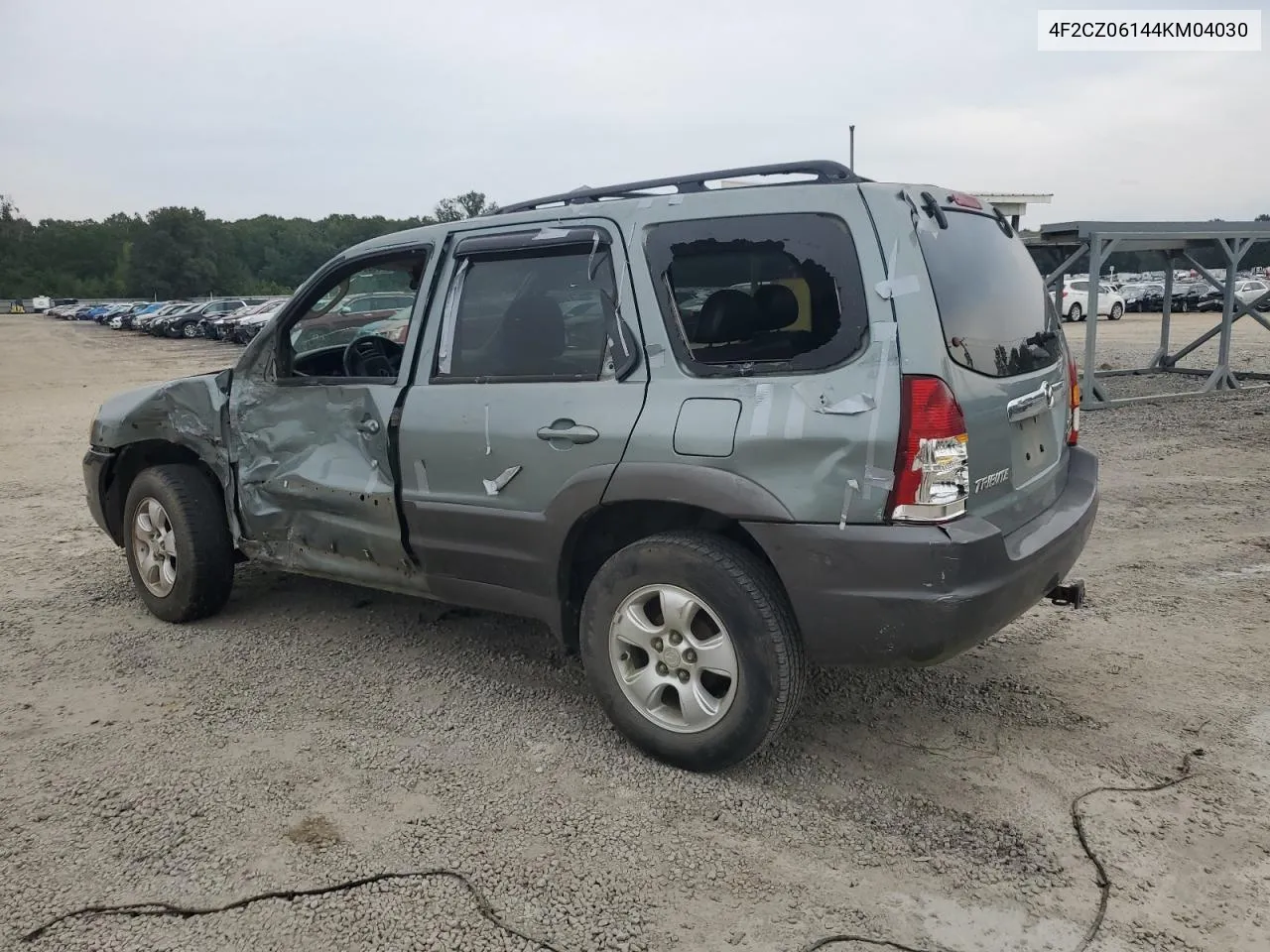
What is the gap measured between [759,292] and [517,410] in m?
1.00

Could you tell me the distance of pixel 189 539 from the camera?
4547mm

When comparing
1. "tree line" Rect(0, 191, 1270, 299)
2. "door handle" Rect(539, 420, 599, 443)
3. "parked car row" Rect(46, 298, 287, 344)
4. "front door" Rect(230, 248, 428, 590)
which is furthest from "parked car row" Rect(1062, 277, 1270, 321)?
"tree line" Rect(0, 191, 1270, 299)

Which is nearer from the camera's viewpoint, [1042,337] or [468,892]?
[468,892]

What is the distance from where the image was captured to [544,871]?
2695 millimetres

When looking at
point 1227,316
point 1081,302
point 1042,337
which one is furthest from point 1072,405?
Answer: point 1081,302

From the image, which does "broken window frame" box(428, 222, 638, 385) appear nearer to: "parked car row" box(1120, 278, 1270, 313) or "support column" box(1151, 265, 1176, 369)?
"support column" box(1151, 265, 1176, 369)

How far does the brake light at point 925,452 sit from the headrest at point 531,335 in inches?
51.0

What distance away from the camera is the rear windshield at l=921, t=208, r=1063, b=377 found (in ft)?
9.56

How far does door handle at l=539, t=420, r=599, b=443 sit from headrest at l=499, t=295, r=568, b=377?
0.83ft

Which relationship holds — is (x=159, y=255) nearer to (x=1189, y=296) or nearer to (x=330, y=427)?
(x=1189, y=296)

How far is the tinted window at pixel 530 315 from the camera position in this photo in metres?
3.33

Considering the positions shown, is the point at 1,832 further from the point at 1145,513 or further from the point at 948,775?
the point at 1145,513

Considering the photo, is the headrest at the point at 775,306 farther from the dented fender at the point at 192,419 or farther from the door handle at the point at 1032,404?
the dented fender at the point at 192,419

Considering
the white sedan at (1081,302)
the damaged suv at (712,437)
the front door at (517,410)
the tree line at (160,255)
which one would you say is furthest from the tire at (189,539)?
the tree line at (160,255)
